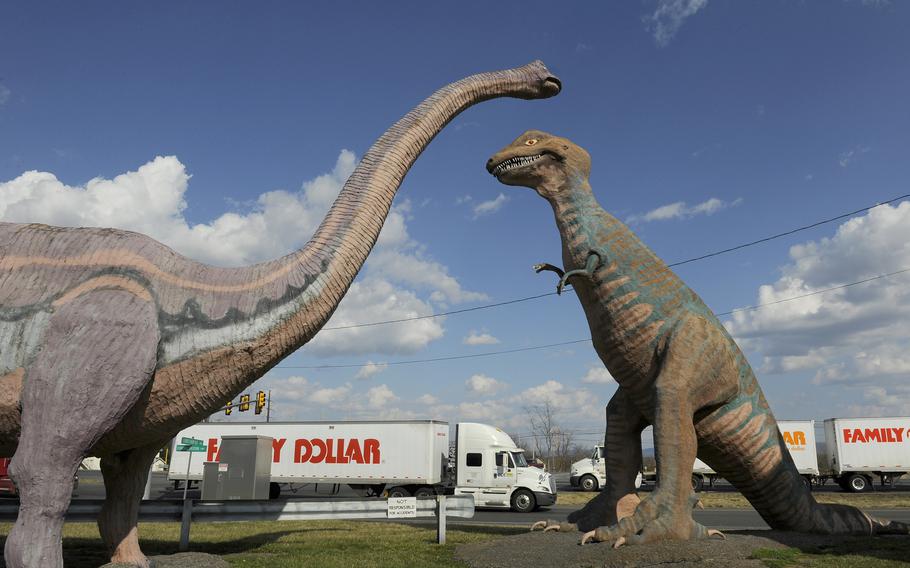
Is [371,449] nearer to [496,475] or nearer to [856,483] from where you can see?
[496,475]

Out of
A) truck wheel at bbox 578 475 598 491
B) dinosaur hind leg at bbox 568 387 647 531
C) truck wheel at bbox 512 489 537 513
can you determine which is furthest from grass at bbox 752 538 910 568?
truck wheel at bbox 578 475 598 491

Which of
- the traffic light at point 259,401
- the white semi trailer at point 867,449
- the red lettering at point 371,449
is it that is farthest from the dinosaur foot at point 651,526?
the traffic light at point 259,401

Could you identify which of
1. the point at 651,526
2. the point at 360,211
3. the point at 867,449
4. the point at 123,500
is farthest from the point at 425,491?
the point at 867,449

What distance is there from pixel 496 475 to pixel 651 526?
45.2 feet

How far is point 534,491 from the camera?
1922 centimetres

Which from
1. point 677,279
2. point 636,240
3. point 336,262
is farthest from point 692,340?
point 336,262

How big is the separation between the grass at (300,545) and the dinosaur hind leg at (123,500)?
1.22m

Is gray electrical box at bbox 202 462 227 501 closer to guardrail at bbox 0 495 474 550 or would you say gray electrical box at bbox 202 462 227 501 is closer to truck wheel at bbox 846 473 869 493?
guardrail at bbox 0 495 474 550

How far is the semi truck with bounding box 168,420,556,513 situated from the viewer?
776 inches

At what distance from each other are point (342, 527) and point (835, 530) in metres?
7.70

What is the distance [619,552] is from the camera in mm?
6223

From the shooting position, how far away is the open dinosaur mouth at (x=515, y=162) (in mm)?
7973

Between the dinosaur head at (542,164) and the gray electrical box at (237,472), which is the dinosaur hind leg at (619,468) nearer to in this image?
Result: the dinosaur head at (542,164)

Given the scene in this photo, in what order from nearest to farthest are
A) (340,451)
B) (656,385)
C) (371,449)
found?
(656,385), (371,449), (340,451)
